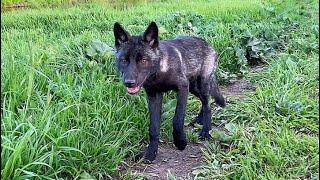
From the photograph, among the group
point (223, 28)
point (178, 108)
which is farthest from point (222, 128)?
point (223, 28)

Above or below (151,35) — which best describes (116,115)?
below

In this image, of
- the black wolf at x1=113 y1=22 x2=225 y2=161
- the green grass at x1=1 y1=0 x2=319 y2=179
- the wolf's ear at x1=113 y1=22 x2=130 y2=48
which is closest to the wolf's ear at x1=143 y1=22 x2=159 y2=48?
the black wolf at x1=113 y1=22 x2=225 y2=161

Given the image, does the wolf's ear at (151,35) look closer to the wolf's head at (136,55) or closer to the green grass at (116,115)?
the wolf's head at (136,55)

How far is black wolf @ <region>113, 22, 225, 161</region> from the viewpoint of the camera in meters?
3.98

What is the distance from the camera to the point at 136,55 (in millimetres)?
3965

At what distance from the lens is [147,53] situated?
4.04 m

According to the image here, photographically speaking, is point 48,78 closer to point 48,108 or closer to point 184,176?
point 48,108

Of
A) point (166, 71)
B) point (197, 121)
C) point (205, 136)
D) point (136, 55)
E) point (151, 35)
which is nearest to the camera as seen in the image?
point (136, 55)

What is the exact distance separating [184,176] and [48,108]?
1.17 m

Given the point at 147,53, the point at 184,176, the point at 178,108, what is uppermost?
the point at 147,53

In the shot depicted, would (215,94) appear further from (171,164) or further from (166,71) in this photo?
(171,164)

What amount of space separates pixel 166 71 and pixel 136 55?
1.31ft

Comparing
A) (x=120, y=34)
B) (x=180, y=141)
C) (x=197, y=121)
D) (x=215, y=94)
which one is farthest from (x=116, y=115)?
(x=215, y=94)

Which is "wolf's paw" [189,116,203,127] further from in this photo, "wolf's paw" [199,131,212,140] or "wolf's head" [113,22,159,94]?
"wolf's head" [113,22,159,94]
